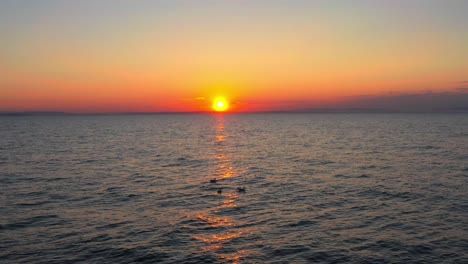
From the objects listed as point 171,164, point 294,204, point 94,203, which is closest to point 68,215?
point 94,203

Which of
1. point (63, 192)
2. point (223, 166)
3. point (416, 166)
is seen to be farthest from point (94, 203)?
point (416, 166)

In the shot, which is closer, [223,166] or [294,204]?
[294,204]

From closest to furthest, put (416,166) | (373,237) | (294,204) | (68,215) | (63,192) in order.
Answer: (373,237), (68,215), (294,204), (63,192), (416,166)

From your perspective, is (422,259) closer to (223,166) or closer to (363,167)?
(363,167)

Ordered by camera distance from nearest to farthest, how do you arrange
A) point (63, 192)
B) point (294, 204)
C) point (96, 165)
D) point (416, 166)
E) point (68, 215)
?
point (68, 215) → point (294, 204) → point (63, 192) → point (416, 166) → point (96, 165)

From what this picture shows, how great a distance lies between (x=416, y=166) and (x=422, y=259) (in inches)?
1536

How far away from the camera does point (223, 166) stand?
2525 inches

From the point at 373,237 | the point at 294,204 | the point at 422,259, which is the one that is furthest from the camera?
the point at 294,204

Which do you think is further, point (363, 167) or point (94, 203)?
point (363, 167)

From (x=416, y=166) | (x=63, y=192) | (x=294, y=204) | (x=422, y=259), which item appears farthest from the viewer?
(x=416, y=166)

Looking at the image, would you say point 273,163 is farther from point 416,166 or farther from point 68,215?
point 68,215

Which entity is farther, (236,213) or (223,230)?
(236,213)

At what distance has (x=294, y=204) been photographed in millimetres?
37094

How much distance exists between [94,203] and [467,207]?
37.0m
